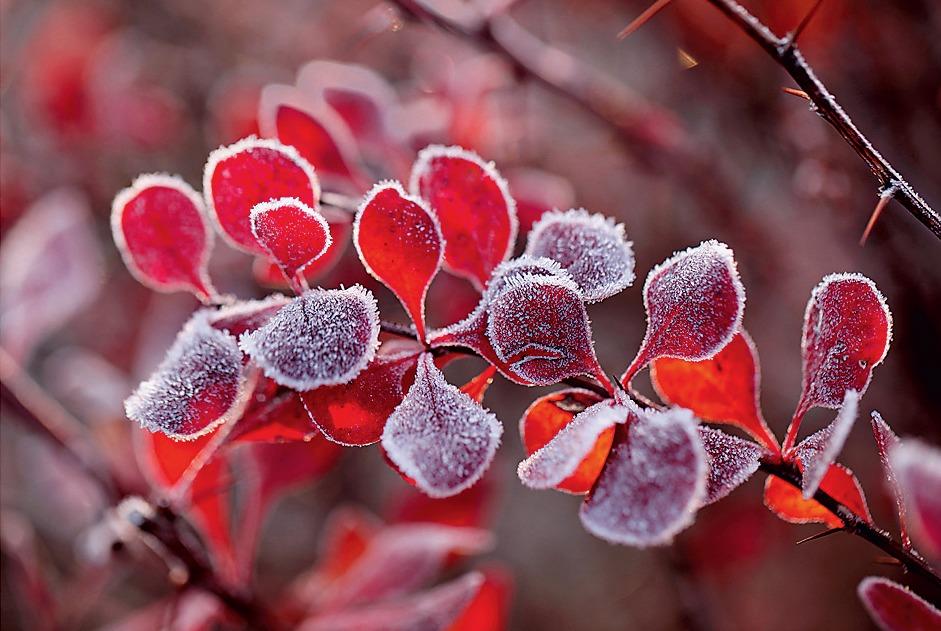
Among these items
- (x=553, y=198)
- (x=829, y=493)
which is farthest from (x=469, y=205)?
(x=553, y=198)

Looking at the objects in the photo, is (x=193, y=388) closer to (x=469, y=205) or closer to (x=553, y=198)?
(x=469, y=205)

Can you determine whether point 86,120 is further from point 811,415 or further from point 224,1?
point 811,415

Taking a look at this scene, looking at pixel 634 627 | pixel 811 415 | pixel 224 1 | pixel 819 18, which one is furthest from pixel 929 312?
pixel 224 1

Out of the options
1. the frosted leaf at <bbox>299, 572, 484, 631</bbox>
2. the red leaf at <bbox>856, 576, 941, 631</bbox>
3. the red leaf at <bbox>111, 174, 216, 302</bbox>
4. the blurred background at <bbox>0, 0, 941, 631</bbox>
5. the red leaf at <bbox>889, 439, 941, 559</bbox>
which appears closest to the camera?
the red leaf at <bbox>889, 439, 941, 559</bbox>

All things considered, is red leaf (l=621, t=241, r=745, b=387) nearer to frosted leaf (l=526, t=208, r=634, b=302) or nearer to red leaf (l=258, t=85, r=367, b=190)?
frosted leaf (l=526, t=208, r=634, b=302)

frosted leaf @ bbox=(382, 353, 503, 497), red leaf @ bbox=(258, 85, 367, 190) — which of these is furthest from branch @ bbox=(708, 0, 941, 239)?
red leaf @ bbox=(258, 85, 367, 190)
